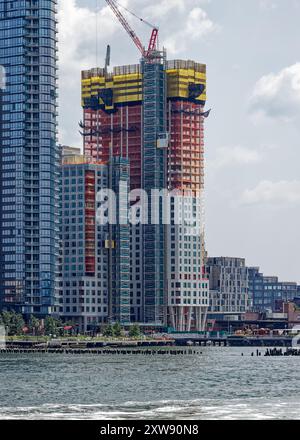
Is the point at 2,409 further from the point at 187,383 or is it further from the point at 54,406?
the point at 187,383

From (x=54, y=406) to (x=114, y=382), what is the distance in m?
54.2

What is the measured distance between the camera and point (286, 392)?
522 feet
